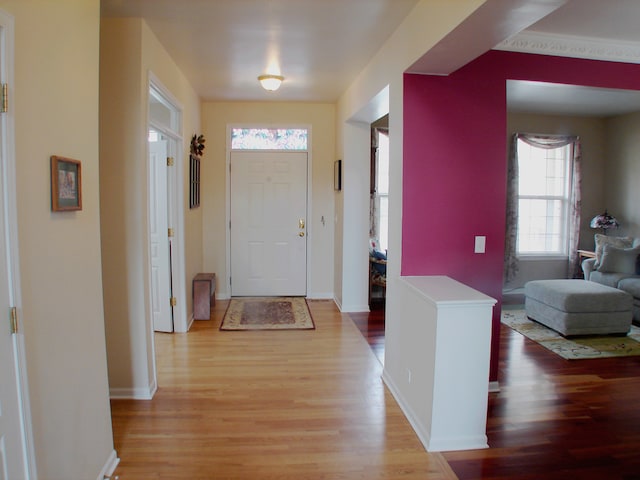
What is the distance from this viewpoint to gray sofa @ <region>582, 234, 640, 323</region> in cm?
512

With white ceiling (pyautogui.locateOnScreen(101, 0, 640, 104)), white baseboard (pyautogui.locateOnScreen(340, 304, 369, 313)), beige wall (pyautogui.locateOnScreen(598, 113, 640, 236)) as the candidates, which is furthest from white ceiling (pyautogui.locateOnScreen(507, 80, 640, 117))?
white baseboard (pyautogui.locateOnScreen(340, 304, 369, 313))

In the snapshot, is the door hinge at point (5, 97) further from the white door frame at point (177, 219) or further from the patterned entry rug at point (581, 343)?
the patterned entry rug at point (581, 343)

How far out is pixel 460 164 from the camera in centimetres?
304

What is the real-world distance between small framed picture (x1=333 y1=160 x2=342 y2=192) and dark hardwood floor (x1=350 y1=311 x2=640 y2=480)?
2.25 meters

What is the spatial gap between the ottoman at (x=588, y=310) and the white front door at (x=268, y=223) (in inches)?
121

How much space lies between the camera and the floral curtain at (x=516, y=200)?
6266 mm

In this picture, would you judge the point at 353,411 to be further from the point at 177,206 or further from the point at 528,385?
the point at 177,206

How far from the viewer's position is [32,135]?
5.32 feet

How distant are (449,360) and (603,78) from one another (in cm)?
240

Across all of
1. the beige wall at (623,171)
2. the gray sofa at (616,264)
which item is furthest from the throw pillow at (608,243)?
the beige wall at (623,171)

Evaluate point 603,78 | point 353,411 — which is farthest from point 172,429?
point 603,78

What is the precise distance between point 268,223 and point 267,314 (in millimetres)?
1360

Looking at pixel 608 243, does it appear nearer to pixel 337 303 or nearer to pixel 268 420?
pixel 337 303

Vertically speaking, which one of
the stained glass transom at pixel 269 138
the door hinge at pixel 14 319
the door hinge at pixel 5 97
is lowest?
the door hinge at pixel 14 319
